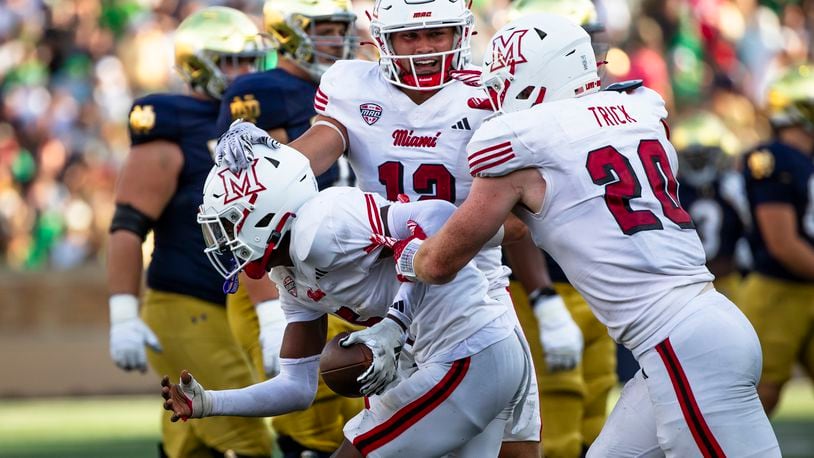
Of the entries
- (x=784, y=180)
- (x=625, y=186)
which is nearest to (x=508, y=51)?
(x=625, y=186)

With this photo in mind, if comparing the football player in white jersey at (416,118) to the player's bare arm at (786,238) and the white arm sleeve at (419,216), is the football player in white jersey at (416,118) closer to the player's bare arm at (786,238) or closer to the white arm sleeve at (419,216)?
the white arm sleeve at (419,216)

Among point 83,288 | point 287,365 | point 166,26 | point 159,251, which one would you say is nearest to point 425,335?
point 287,365

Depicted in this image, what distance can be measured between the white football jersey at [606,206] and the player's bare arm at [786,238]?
3.39m

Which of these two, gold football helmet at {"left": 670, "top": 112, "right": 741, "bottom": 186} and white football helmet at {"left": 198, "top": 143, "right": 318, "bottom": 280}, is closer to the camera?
white football helmet at {"left": 198, "top": 143, "right": 318, "bottom": 280}

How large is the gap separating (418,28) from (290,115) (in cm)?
104

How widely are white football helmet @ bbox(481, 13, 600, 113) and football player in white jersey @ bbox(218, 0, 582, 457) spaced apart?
1.45 ft

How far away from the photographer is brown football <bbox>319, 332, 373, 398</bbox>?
375 cm

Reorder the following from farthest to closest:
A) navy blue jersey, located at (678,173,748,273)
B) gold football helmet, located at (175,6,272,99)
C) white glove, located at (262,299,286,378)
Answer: navy blue jersey, located at (678,173,748,273)
gold football helmet, located at (175,6,272,99)
white glove, located at (262,299,286,378)

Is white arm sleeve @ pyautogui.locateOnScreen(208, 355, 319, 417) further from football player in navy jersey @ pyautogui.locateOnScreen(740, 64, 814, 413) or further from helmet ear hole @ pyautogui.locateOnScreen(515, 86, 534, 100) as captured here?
football player in navy jersey @ pyautogui.locateOnScreen(740, 64, 814, 413)

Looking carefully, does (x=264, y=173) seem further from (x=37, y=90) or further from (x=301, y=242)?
(x=37, y=90)

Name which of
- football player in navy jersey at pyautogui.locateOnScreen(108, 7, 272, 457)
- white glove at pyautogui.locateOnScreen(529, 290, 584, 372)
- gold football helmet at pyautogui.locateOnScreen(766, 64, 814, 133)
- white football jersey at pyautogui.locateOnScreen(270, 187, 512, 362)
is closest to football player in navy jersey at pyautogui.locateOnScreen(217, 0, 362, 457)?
football player in navy jersey at pyautogui.locateOnScreen(108, 7, 272, 457)

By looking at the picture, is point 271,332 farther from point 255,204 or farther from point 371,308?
point 255,204

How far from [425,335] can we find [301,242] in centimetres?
46

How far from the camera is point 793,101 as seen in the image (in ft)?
24.6
